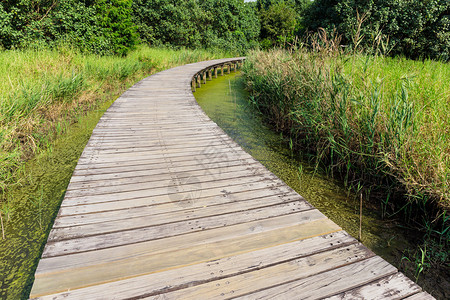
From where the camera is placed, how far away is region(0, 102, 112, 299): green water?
191 cm

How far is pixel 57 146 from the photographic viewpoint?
13.7ft

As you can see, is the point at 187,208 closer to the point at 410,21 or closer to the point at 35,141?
the point at 35,141

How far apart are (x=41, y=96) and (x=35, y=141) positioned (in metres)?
0.67

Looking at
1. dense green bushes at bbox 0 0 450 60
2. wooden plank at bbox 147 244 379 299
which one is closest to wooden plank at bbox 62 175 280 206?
→ wooden plank at bbox 147 244 379 299

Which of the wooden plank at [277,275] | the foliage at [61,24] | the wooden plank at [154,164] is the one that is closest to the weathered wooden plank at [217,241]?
the wooden plank at [277,275]

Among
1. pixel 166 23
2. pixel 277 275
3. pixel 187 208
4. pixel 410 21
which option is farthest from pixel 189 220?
pixel 166 23

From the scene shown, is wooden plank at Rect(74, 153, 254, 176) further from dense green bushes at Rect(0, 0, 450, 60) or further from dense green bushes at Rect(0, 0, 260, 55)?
dense green bushes at Rect(0, 0, 260, 55)

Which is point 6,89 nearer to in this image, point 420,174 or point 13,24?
point 420,174

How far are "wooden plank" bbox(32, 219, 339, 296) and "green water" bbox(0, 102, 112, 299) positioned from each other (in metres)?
0.79

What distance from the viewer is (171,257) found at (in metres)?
1.46

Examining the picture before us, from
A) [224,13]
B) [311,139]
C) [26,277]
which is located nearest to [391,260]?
[311,139]

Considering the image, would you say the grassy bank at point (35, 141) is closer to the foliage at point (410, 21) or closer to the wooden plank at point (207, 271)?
the wooden plank at point (207, 271)

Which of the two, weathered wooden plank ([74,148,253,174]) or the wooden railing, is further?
the wooden railing

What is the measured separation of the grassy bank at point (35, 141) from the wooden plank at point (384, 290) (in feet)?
6.45
